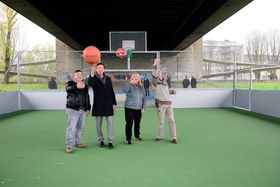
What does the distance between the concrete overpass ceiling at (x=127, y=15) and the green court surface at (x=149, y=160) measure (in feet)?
19.2

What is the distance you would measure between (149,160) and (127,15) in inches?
499

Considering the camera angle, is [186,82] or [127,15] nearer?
[186,82]

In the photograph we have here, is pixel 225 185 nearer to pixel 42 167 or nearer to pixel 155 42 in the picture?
pixel 42 167

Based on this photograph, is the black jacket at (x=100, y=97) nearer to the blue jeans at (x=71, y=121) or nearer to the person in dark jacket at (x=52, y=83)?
the blue jeans at (x=71, y=121)

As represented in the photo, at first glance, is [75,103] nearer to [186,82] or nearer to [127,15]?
[186,82]

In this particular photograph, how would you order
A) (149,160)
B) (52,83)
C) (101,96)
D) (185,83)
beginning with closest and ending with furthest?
(149,160) → (101,96) → (52,83) → (185,83)

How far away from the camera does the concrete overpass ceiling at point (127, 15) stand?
12398 millimetres

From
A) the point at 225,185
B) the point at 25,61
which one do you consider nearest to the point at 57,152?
the point at 225,185

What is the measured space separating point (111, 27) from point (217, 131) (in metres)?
13.8

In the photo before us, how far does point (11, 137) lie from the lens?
735cm

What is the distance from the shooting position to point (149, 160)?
510 cm

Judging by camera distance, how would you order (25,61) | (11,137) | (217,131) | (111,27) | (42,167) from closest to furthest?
(42,167), (11,137), (217,131), (25,61), (111,27)

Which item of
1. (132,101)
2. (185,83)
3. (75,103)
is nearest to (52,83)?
(185,83)

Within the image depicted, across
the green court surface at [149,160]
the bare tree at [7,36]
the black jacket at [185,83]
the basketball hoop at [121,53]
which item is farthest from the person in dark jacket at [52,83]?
the bare tree at [7,36]
